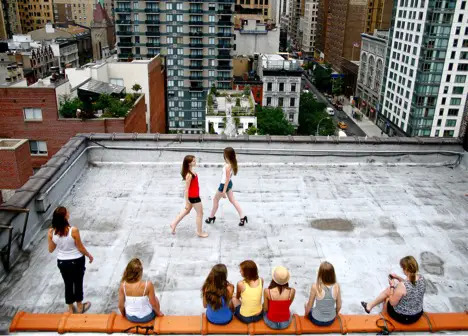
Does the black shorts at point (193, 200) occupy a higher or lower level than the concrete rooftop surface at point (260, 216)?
higher

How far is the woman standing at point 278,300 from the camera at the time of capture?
18.5 feet

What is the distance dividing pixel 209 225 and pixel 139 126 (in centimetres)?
2567

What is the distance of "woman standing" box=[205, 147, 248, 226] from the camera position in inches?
342

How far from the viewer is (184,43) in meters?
77.9

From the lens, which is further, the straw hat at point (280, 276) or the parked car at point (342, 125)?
the parked car at point (342, 125)

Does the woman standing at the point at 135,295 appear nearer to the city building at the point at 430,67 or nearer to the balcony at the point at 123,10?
the city building at the point at 430,67

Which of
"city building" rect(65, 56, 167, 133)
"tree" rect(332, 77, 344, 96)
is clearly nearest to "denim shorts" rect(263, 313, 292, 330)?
→ "city building" rect(65, 56, 167, 133)

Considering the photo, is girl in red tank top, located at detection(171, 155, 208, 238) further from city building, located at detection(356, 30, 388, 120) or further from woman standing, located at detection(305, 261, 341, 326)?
city building, located at detection(356, 30, 388, 120)

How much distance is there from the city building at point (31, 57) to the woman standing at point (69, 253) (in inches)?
2915

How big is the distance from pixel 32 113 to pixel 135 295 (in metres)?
27.1

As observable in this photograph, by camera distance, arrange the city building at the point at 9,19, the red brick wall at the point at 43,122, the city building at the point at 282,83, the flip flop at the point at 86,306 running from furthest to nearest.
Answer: the city building at the point at 9,19 < the city building at the point at 282,83 < the red brick wall at the point at 43,122 < the flip flop at the point at 86,306

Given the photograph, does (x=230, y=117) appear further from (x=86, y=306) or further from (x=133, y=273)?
(x=133, y=273)

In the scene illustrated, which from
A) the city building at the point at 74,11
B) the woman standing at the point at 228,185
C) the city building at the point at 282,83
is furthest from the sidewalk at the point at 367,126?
the city building at the point at 74,11

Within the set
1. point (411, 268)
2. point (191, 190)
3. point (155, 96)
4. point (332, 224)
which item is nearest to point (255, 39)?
point (155, 96)
